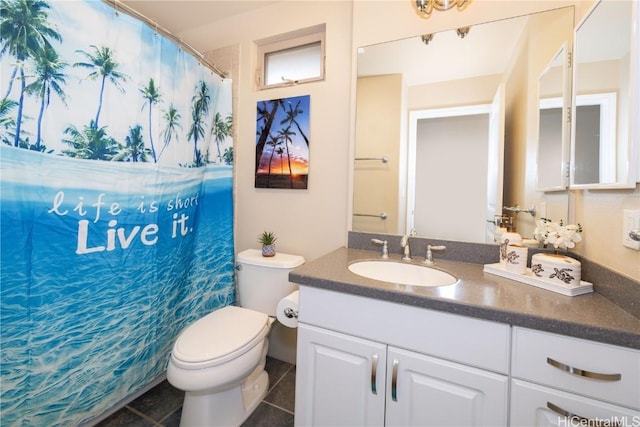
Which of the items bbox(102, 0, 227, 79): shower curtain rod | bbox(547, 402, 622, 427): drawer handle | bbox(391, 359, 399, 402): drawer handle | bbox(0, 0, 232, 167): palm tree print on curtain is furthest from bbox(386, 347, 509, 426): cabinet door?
bbox(102, 0, 227, 79): shower curtain rod

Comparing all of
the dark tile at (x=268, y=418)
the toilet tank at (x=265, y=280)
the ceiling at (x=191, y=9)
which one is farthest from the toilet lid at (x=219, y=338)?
the ceiling at (x=191, y=9)

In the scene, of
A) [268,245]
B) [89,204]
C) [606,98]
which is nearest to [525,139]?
[606,98]

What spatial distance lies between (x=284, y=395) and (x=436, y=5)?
7.47ft

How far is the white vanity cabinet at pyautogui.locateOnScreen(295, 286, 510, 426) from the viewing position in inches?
31.6

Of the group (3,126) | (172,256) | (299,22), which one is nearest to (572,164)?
(299,22)

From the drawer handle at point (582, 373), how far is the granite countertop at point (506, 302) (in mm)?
90

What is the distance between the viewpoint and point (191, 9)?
1.84 metres

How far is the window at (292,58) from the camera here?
1750 mm

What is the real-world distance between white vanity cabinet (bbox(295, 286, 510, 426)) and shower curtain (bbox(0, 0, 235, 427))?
89 cm

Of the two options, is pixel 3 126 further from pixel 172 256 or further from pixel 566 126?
pixel 566 126

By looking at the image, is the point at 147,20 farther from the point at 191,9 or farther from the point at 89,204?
the point at 89,204

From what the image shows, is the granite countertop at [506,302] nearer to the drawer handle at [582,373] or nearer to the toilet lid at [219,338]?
the drawer handle at [582,373]

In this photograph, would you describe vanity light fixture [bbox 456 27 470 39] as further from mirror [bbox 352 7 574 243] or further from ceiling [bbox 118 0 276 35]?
ceiling [bbox 118 0 276 35]

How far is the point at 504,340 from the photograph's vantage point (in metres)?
0.78
